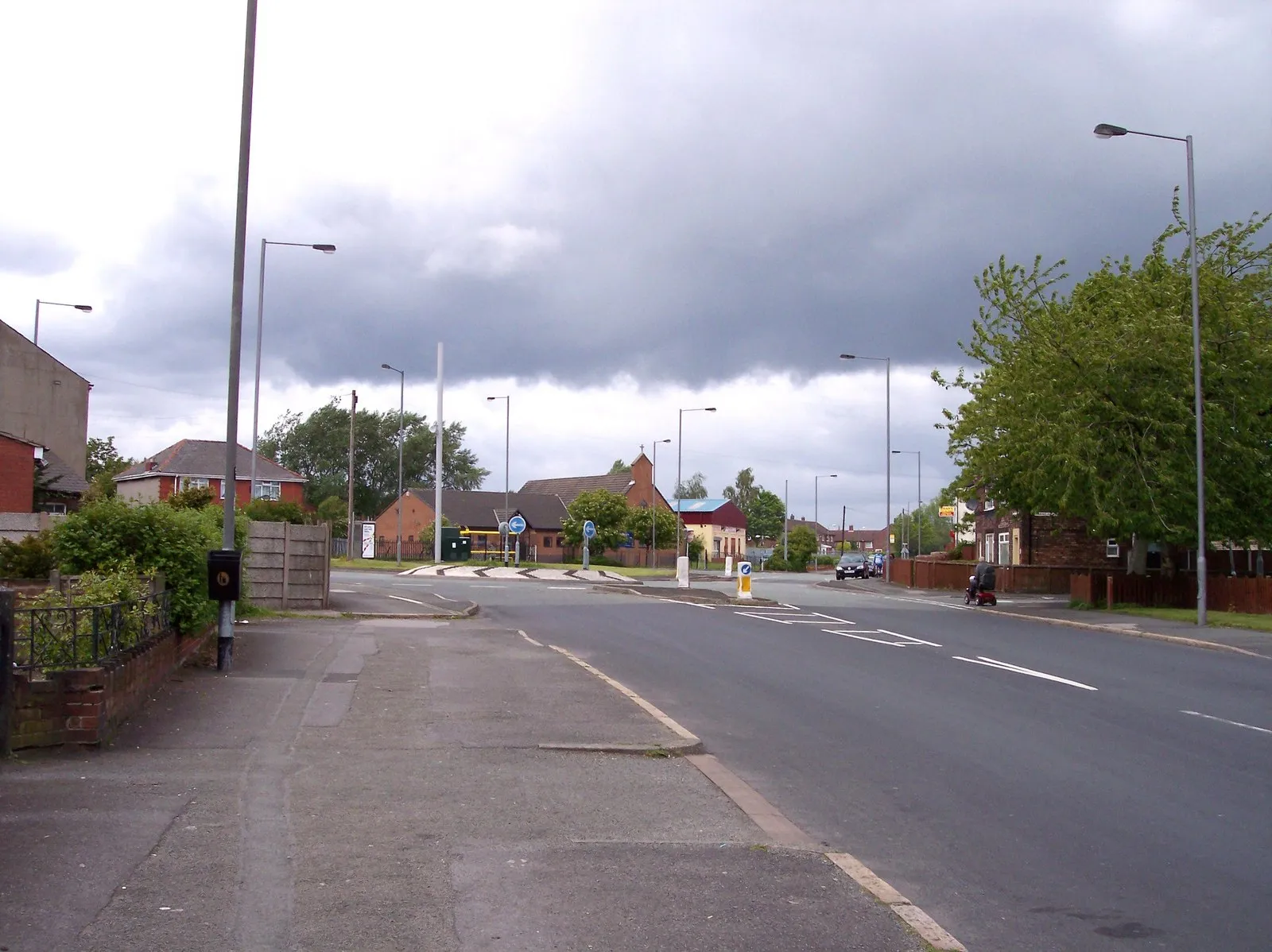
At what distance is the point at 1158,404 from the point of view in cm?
3100

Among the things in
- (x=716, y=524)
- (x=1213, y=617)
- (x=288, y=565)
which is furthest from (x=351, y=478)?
(x=716, y=524)

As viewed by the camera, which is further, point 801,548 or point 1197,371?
point 801,548

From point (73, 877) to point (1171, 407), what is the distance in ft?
100

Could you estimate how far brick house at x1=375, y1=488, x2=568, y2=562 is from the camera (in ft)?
316

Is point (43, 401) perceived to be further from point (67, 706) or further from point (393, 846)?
point (393, 846)

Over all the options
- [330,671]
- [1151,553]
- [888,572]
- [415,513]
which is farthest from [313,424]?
[330,671]

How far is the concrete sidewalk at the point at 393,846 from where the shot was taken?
5.09 metres

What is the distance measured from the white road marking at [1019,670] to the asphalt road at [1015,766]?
2.1 inches

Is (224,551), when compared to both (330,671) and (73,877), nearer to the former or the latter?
(330,671)

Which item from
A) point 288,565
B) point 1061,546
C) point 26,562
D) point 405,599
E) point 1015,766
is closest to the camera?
point 1015,766

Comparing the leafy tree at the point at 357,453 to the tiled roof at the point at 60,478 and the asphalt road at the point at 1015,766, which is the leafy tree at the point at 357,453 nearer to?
the tiled roof at the point at 60,478

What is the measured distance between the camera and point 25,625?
8.64 meters

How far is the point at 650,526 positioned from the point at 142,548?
7691 centimetres

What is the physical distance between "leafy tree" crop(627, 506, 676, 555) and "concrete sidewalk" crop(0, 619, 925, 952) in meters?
74.9
